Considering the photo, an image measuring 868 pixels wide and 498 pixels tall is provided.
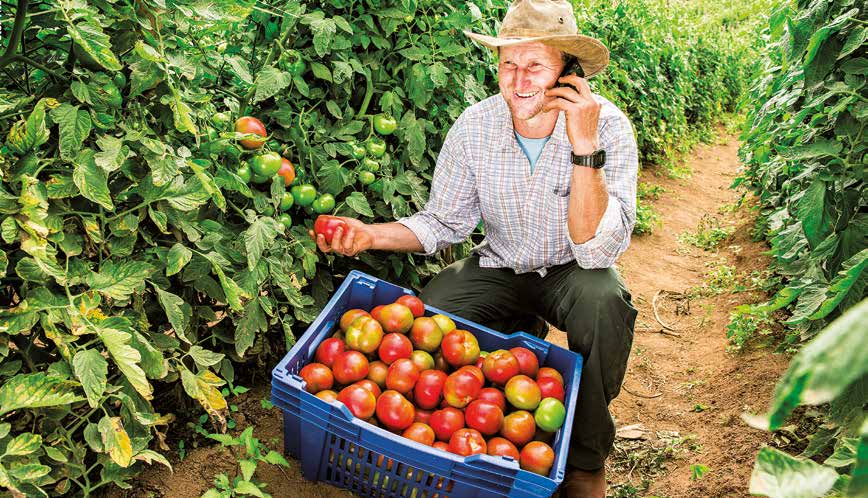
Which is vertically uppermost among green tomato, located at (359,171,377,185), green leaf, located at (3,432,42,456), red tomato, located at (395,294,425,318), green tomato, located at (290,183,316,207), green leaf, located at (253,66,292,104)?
green leaf, located at (253,66,292,104)

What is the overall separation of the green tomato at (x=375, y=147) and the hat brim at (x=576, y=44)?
504mm

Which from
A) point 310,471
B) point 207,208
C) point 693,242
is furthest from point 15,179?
point 693,242

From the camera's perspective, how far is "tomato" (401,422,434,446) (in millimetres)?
2025

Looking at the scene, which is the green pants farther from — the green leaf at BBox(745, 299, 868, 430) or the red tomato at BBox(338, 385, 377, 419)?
the green leaf at BBox(745, 299, 868, 430)

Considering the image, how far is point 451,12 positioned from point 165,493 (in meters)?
1.93

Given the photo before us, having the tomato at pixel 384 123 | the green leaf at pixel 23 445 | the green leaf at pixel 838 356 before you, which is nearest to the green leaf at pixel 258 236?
the tomato at pixel 384 123

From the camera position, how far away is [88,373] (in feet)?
5.38

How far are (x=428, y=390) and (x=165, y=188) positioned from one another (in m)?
0.97

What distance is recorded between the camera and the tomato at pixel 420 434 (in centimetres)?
203

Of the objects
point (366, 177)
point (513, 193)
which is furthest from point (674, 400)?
point (366, 177)

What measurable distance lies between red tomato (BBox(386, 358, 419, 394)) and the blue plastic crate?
21cm

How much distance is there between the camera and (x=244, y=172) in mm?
2174

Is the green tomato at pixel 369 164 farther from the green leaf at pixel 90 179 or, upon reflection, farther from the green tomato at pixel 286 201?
the green leaf at pixel 90 179

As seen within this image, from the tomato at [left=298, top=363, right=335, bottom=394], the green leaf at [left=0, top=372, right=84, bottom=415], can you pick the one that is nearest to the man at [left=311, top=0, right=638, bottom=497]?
the tomato at [left=298, top=363, right=335, bottom=394]
